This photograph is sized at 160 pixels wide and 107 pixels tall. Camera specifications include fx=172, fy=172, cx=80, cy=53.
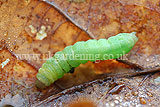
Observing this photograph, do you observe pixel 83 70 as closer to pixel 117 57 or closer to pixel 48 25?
pixel 117 57

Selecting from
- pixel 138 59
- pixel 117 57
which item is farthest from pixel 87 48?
pixel 138 59

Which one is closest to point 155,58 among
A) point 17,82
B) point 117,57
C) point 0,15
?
point 117,57

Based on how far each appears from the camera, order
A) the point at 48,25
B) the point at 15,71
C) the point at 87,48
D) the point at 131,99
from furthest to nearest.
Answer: the point at 48,25
the point at 15,71
the point at 87,48
the point at 131,99

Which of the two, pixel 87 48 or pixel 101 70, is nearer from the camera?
pixel 87 48

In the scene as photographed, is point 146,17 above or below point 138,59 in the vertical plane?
above

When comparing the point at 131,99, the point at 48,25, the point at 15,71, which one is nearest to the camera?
the point at 131,99

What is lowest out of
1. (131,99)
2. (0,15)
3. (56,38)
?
(131,99)

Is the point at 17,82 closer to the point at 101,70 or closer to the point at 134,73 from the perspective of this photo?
the point at 101,70
